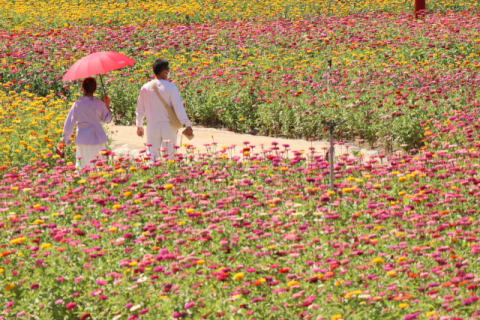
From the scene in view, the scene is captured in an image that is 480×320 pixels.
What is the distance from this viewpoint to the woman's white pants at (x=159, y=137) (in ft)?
26.3

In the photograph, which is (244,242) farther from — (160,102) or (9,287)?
(160,102)

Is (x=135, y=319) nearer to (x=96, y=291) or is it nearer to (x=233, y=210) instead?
(x=96, y=291)

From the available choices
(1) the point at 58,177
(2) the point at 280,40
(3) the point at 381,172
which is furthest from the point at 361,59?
(1) the point at 58,177

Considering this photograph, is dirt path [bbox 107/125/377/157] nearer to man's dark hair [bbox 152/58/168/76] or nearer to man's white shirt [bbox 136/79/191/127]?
man's white shirt [bbox 136/79/191/127]

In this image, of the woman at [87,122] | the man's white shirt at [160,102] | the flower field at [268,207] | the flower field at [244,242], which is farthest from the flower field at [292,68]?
the woman at [87,122]

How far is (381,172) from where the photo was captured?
23.3ft

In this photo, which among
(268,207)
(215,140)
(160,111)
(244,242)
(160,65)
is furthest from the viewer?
(215,140)

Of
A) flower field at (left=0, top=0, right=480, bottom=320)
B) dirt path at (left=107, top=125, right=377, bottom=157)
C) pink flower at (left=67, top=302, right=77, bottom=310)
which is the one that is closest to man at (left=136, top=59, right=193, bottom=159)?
flower field at (left=0, top=0, right=480, bottom=320)

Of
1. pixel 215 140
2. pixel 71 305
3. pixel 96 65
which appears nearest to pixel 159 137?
pixel 96 65

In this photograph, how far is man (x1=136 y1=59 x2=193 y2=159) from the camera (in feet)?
25.8

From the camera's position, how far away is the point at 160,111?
26.1ft

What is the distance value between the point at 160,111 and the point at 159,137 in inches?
13.0

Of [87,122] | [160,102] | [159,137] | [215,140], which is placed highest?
[160,102]

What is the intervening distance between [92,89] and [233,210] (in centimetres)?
258
